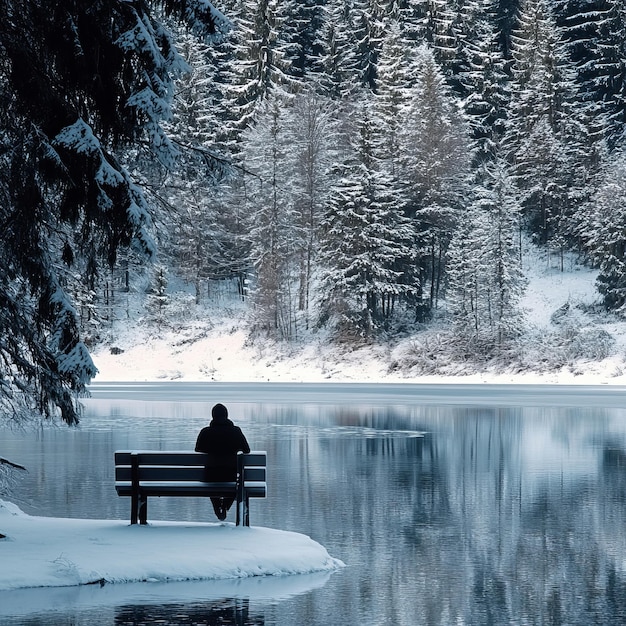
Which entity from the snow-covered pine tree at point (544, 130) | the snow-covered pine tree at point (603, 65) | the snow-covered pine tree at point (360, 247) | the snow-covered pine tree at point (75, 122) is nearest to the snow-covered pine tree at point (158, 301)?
the snow-covered pine tree at point (360, 247)

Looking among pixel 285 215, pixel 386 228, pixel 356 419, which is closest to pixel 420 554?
pixel 356 419

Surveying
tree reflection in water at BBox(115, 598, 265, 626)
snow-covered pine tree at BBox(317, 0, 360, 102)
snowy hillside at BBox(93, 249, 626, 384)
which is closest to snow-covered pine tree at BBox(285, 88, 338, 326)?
snowy hillside at BBox(93, 249, 626, 384)

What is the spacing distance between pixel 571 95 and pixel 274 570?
8299 centimetres

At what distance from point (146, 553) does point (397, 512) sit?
191 inches

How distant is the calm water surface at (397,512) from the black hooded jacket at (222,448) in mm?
1346

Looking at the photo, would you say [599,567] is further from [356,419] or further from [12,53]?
[356,419]

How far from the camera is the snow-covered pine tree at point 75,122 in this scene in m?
11.0

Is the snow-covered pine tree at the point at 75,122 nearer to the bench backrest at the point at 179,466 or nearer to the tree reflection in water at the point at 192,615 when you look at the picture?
the bench backrest at the point at 179,466

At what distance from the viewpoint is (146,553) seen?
38.0 feet

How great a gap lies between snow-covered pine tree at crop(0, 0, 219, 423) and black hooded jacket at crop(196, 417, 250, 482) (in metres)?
1.64

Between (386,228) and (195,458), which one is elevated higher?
(386,228)

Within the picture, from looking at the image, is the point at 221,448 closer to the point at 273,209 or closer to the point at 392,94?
the point at 273,209

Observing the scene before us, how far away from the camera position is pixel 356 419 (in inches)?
1330

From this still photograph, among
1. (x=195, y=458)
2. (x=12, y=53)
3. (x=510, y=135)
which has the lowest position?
(x=195, y=458)
